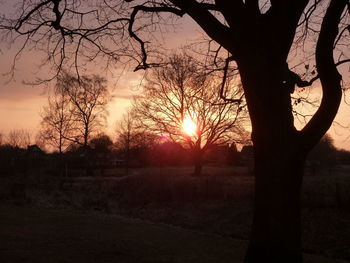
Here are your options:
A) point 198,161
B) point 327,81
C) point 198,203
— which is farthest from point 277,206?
point 198,161

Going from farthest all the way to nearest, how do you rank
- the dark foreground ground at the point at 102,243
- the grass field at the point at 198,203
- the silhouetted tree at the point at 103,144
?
the silhouetted tree at the point at 103,144 → the grass field at the point at 198,203 → the dark foreground ground at the point at 102,243

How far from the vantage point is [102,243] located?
13805 mm

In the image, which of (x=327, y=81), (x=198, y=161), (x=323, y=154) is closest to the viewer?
(x=327, y=81)

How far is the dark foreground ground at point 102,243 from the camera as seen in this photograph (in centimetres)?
1129

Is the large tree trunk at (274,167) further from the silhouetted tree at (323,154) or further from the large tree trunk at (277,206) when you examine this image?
the silhouetted tree at (323,154)

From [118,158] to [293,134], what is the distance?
75286 mm

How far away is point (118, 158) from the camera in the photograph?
→ 80.9 m

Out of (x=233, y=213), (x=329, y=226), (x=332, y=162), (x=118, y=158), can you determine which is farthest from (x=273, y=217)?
(x=118, y=158)

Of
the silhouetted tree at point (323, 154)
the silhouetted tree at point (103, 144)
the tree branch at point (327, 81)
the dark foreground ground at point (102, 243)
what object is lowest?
the dark foreground ground at point (102, 243)

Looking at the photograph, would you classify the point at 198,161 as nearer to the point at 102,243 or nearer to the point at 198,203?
the point at 198,203

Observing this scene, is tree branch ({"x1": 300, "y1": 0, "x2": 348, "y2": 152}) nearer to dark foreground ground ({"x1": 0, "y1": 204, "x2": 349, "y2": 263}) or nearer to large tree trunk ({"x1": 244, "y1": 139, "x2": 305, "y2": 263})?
large tree trunk ({"x1": 244, "y1": 139, "x2": 305, "y2": 263})

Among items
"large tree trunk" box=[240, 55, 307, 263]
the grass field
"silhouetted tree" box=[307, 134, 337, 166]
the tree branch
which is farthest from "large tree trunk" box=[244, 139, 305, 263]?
"silhouetted tree" box=[307, 134, 337, 166]

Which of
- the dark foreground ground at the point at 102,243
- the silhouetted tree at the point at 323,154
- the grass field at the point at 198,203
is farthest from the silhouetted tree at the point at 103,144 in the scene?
the dark foreground ground at the point at 102,243

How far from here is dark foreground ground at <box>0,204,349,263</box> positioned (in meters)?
11.3
